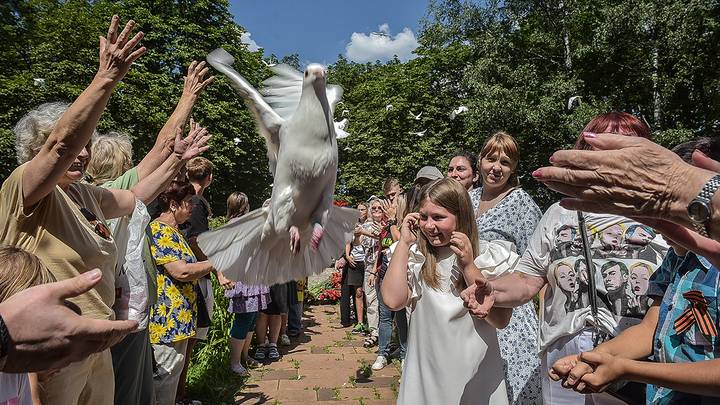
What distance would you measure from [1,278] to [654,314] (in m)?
2.38

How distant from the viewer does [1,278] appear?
5.12ft

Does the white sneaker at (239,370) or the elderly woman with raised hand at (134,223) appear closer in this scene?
the elderly woman with raised hand at (134,223)

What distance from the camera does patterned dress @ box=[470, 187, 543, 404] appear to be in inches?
113

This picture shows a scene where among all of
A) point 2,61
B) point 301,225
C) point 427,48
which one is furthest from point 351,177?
point 301,225

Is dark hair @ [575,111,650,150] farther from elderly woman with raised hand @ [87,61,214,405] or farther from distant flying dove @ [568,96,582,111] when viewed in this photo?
distant flying dove @ [568,96,582,111]

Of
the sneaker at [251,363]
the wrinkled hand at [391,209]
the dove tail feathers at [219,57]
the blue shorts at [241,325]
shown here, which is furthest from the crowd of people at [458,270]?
the sneaker at [251,363]

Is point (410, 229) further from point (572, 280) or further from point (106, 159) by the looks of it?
point (106, 159)

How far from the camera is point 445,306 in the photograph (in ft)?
8.93

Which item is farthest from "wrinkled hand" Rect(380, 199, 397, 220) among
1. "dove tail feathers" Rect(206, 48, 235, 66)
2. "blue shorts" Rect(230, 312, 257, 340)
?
"dove tail feathers" Rect(206, 48, 235, 66)

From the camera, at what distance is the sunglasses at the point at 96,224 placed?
2412 millimetres

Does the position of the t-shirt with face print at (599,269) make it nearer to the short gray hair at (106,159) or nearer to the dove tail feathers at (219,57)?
the dove tail feathers at (219,57)

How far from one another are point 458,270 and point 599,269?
0.77 meters

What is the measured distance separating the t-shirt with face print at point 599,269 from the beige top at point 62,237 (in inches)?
86.4

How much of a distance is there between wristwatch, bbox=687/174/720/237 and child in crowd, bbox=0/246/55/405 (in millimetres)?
1990
